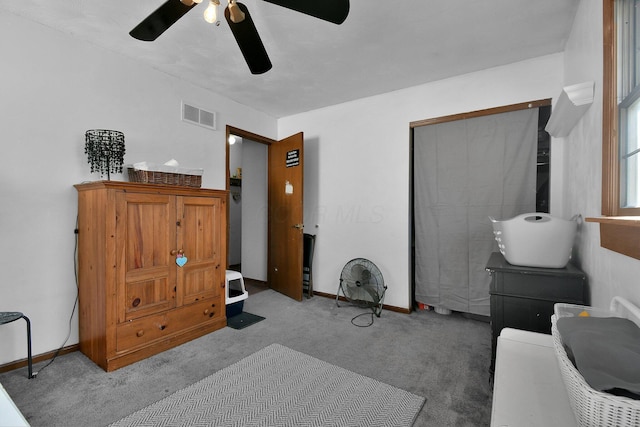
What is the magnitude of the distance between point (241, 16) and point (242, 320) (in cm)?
253

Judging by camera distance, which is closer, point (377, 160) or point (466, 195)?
point (466, 195)

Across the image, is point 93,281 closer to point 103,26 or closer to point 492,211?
point 103,26

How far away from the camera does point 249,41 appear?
1699mm

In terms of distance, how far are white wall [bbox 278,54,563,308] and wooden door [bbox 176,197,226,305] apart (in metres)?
1.45

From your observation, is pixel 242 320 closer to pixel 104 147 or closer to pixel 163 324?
pixel 163 324

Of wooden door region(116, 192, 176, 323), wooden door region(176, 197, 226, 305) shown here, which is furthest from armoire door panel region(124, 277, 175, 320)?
wooden door region(176, 197, 226, 305)

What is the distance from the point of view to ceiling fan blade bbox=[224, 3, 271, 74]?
1.54 m

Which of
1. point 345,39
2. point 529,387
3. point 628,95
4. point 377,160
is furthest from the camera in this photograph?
point 377,160

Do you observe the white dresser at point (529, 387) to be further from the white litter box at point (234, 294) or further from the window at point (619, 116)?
the white litter box at point (234, 294)

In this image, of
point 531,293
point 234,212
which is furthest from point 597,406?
point 234,212

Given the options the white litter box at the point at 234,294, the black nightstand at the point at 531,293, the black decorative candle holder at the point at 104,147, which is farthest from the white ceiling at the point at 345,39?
the white litter box at the point at 234,294

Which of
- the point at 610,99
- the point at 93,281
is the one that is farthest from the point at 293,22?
the point at 93,281

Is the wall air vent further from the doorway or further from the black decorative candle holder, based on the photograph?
the black decorative candle holder

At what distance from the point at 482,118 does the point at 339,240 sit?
1996 mm
